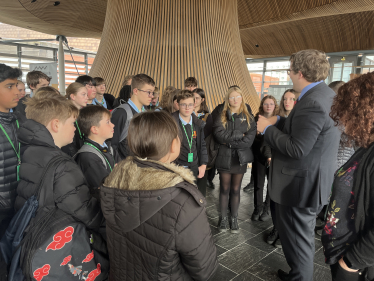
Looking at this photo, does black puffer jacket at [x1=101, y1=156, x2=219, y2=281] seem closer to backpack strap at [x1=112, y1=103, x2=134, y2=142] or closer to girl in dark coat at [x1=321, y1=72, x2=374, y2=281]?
girl in dark coat at [x1=321, y1=72, x2=374, y2=281]

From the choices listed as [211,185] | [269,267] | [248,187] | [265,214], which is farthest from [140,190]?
[248,187]

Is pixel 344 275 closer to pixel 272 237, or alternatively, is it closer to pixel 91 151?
pixel 91 151

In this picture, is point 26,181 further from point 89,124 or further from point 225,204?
point 225,204

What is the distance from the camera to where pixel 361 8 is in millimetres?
6969

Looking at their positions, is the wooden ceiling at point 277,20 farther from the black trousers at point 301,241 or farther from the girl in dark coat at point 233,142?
the black trousers at point 301,241

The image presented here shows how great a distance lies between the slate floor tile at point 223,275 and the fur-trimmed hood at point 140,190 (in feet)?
5.10

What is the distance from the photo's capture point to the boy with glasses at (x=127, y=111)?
2795 millimetres

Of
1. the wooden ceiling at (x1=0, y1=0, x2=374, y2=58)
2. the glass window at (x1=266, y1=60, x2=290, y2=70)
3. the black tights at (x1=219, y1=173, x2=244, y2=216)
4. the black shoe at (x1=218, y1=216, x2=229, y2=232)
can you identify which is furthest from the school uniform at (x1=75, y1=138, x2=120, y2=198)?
the glass window at (x1=266, y1=60, x2=290, y2=70)

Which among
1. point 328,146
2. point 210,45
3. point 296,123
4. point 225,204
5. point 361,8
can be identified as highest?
point 361,8

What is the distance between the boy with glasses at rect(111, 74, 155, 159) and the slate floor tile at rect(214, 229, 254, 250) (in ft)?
4.67

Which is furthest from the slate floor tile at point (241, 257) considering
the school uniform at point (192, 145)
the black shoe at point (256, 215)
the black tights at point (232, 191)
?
the school uniform at point (192, 145)

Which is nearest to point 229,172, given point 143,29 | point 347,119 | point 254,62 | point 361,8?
point 347,119

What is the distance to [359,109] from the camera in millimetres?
1235

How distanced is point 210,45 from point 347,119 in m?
5.37
